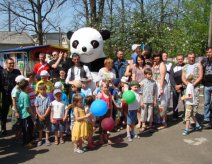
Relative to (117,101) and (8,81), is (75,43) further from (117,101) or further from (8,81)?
(117,101)

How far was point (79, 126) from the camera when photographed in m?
5.84

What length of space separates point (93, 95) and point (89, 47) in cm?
165

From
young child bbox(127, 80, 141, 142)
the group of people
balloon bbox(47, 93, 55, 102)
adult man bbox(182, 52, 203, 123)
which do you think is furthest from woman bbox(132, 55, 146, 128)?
balloon bbox(47, 93, 55, 102)

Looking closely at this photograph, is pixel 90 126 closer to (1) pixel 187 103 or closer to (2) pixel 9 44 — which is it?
(1) pixel 187 103

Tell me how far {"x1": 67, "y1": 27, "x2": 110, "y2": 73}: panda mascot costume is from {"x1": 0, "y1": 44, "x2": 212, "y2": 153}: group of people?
0.44 m

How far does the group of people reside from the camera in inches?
248

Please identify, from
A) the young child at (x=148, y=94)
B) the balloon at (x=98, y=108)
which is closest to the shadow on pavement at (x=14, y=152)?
the balloon at (x=98, y=108)

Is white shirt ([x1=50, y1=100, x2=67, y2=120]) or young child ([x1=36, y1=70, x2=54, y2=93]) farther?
young child ([x1=36, y1=70, x2=54, y2=93])

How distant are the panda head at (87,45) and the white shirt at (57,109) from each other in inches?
80.3

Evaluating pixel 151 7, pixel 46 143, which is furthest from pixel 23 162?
pixel 151 7

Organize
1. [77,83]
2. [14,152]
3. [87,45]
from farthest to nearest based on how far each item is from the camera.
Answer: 1. [87,45]
2. [77,83]
3. [14,152]

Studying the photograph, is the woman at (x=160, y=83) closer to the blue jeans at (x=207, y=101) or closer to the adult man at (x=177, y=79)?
the adult man at (x=177, y=79)

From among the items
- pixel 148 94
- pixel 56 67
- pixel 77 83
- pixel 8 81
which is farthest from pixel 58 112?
pixel 148 94

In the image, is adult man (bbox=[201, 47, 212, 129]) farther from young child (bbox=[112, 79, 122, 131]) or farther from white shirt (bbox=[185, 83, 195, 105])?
young child (bbox=[112, 79, 122, 131])
